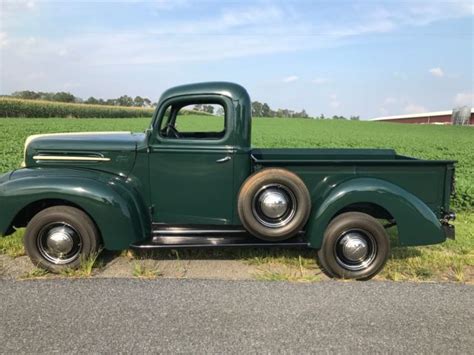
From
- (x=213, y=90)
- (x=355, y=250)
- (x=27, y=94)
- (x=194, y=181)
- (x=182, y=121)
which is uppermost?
(x=27, y=94)

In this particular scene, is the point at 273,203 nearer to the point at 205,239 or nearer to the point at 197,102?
the point at 205,239

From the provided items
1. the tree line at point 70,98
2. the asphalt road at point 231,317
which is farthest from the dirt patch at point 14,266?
the tree line at point 70,98

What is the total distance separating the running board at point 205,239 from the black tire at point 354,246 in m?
0.28

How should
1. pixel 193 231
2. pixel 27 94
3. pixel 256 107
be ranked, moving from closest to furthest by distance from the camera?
1. pixel 193 231
2. pixel 256 107
3. pixel 27 94

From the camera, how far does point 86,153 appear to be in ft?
14.6

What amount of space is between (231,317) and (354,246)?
1612mm

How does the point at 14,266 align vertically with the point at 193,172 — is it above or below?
below

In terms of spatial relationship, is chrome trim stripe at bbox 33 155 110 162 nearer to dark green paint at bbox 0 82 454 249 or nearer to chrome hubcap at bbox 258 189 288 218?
dark green paint at bbox 0 82 454 249

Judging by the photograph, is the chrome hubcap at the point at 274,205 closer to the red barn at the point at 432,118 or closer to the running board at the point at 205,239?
the running board at the point at 205,239

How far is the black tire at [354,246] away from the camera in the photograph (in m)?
4.14

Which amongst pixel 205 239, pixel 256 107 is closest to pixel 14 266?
pixel 205 239

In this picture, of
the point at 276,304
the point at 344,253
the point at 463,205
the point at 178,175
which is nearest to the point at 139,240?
the point at 178,175

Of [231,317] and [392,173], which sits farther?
[392,173]

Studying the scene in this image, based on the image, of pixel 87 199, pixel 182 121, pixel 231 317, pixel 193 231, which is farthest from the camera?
pixel 182 121
